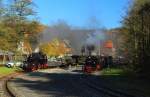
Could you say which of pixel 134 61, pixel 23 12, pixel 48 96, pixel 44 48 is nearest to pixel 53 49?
pixel 44 48

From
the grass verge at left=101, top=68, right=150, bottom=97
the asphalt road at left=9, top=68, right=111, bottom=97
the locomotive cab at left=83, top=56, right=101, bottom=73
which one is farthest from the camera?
the locomotive cab at left=83, top=56, right=101, bottom=73

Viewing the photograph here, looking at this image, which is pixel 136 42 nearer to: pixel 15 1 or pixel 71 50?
pixel 15 1

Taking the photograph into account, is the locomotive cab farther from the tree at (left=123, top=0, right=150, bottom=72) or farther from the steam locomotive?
the steam locomotive

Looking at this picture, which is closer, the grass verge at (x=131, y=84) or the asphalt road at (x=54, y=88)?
the asphalt road at (x=54, y=88)

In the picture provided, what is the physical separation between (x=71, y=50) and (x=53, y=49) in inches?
284

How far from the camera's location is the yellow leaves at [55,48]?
154 m

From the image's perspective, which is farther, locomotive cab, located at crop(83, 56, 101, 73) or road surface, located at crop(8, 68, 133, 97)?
locomotive cab, located at crop(83, 56, 101, 73)

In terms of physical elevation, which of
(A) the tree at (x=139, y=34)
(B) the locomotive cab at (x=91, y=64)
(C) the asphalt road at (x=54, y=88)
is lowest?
(C) the asphalt road at (x=54, y=88)

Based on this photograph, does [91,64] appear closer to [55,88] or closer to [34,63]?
[34,63]

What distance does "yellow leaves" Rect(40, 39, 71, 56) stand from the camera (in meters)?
154

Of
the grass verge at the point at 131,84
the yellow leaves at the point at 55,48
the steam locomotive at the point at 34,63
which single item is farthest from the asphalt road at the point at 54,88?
the yellow leaves at the point at 55,48

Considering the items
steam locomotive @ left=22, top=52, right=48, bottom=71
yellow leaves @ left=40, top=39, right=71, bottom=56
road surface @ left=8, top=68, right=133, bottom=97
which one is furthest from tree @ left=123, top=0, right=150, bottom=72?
yellow leaves @ left=40, top=39, right=71, bottom=56

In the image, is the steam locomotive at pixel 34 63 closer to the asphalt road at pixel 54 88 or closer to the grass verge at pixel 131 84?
the grass verge at pixel 131 84

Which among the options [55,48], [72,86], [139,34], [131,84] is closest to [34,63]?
[139,34]
